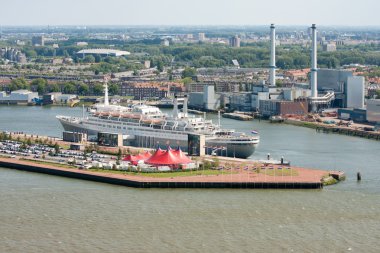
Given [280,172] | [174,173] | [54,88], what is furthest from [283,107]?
[174,173]

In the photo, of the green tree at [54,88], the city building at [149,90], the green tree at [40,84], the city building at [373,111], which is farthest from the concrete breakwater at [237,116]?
the green tree at [40,84]

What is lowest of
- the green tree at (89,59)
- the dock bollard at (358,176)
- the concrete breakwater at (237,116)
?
the concrete breakwater at (237,116)

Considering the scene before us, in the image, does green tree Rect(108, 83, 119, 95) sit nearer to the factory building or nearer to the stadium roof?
the factory building

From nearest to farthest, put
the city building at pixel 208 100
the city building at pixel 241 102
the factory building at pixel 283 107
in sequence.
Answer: the factory building at pixel 283 107 → the city building at pixel 241 102 → the city building at pixel 208 100

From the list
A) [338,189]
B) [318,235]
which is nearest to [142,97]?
[338,189]

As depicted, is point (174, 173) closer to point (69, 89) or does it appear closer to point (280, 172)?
point (280, 172)

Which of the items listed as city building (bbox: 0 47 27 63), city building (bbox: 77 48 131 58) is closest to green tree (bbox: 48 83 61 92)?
city building (bbox: 0 47 27 63)

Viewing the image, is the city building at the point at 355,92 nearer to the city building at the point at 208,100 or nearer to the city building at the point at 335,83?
the city building at the point at 335,83
